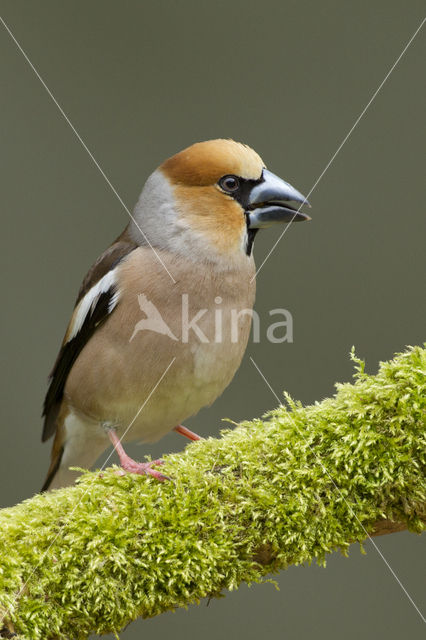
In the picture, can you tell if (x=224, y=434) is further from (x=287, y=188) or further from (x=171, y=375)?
(x=287, y=188)

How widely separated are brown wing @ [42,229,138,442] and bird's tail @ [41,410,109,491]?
0.31 ft

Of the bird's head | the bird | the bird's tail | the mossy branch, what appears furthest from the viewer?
the bird's tail

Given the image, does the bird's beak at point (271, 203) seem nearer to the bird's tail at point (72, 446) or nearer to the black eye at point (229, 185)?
the black eye at point (229, 185)

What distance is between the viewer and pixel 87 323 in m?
3.32

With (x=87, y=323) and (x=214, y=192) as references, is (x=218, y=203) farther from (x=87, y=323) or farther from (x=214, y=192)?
(x=87, y=323)

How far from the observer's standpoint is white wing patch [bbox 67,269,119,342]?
3.19m

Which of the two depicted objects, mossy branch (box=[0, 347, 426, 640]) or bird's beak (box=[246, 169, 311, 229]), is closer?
mossy branch (box=[0, 347, 426, 640])

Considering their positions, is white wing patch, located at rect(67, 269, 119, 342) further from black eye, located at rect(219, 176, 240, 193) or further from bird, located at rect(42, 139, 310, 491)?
black eye, located at rect(219, 176, 240, 193)

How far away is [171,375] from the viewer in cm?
302

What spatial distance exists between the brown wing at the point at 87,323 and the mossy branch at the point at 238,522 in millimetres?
1281

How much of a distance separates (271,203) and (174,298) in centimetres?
64

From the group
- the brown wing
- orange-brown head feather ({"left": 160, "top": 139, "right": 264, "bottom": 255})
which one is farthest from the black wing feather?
orange-brown head feather ({"left": 160, "top": 139, "right": 264, "bottom": 255})

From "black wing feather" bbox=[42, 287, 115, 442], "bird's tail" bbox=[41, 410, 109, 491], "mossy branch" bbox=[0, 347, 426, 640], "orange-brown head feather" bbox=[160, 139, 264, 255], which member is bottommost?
"bird's tail" bbox=[41, 410, 109, 491]

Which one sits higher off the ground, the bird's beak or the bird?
the bird's beak
